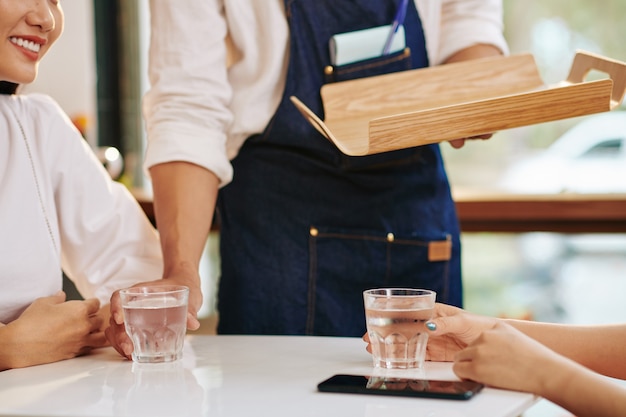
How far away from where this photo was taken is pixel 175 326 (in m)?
1.18

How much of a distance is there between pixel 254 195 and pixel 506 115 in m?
0.59

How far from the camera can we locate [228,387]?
40.2 inches

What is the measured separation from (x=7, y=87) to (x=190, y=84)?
31 cm

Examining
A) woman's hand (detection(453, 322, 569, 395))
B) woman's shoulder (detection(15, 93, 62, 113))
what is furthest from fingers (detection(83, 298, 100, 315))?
woman's hand (detection(453, 322, 569, 395))

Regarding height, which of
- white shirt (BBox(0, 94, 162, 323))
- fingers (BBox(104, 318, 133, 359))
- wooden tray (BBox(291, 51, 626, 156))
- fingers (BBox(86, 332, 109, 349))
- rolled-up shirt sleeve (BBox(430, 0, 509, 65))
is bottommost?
fingers (BBox(86, 332, 109, 349))

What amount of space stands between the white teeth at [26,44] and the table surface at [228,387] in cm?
51

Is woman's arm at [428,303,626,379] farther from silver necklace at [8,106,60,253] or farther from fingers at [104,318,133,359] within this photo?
silver necklace at [8,106,60,253]

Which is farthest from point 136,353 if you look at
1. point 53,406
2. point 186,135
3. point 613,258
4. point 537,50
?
point 537,50

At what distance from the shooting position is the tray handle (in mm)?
1353

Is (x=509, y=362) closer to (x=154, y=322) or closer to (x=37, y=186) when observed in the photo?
(x=154, y=322)

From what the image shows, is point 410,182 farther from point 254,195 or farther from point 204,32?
point 204,32

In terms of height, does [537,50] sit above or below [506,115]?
above

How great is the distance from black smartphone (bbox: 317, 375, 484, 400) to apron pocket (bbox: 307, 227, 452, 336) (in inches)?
24.7

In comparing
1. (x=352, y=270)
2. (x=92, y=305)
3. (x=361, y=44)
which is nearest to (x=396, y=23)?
(x=361, y=44)
